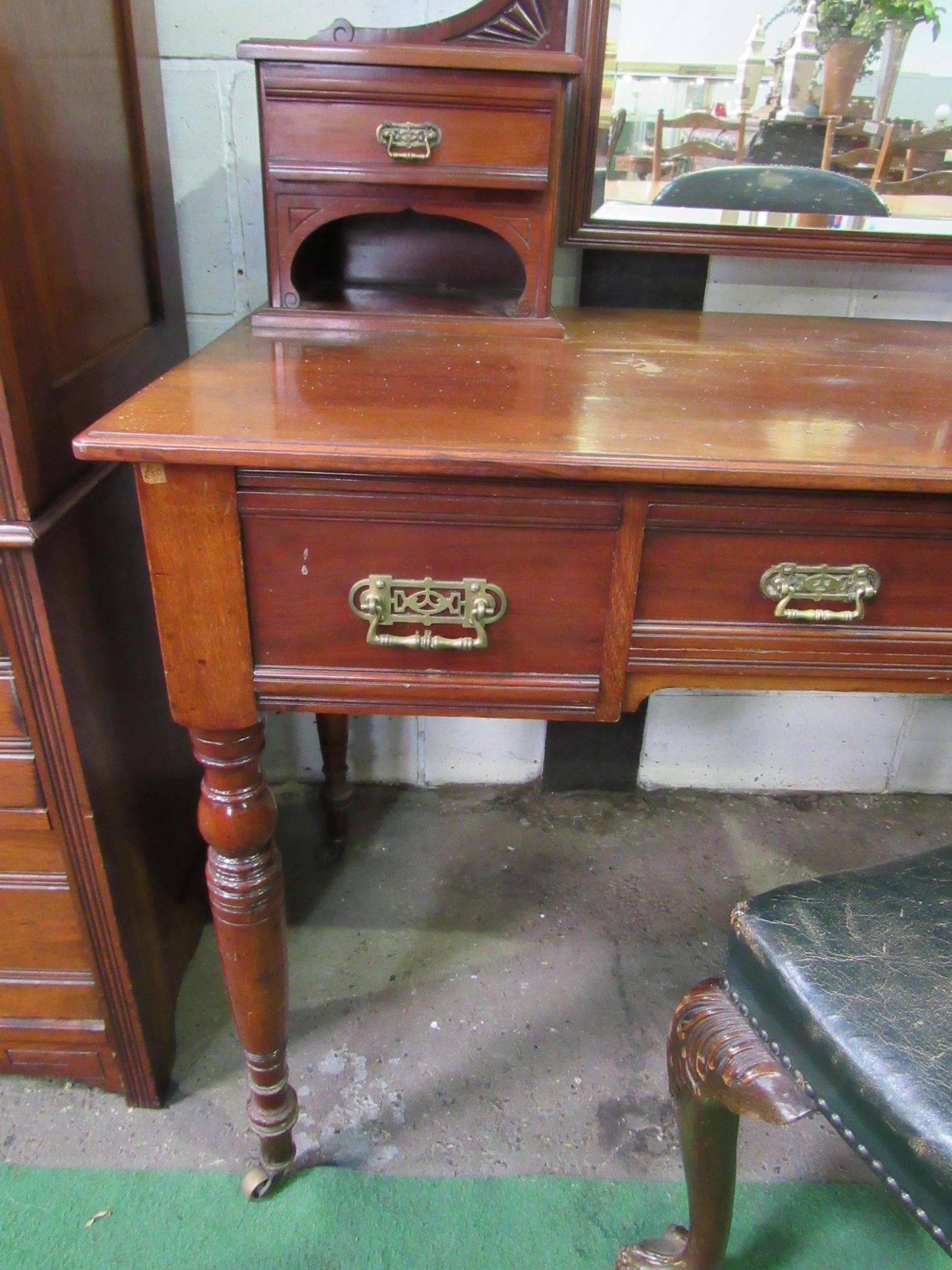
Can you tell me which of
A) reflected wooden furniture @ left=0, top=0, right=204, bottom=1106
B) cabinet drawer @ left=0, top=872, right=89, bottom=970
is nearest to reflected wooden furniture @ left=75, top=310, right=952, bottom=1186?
Answer: reflected wooden furniture @ left=0, top=0, right=204, bottom=1106

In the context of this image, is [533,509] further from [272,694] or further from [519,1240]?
[519,1240]

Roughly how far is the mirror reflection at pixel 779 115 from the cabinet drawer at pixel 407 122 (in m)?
0.28

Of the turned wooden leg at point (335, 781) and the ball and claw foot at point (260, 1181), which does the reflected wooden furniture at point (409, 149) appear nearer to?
the turned wooden leg at point (335, 781)

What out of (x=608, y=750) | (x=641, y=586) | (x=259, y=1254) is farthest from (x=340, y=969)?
(x=641, y=586)

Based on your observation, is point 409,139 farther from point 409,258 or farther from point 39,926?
point 39,926

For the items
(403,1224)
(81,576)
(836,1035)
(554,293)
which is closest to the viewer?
(836,1035)

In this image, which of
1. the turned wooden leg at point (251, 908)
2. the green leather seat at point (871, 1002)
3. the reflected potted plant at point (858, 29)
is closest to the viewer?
the green leather seat at point (871, 1002)

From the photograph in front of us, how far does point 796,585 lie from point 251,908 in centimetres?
59

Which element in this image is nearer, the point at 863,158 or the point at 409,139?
the point at 409,139

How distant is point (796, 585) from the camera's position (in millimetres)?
729

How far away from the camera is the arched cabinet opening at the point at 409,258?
121cm

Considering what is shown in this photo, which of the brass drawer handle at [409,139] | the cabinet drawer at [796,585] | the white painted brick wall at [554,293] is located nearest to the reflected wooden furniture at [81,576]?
the white painted brick wall at [554,293]

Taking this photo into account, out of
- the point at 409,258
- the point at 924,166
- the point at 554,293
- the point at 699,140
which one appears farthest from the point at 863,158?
the point at 409,258

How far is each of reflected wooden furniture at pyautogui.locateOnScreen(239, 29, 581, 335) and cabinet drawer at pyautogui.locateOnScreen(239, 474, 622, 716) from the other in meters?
0.42
